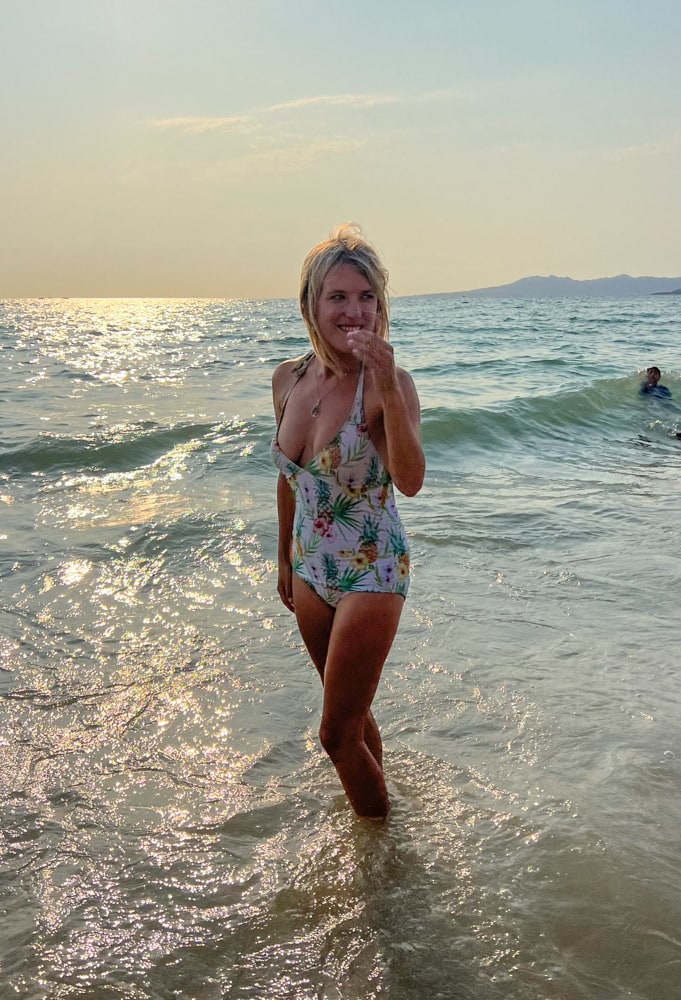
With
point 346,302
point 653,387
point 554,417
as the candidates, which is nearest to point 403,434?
point 346,302

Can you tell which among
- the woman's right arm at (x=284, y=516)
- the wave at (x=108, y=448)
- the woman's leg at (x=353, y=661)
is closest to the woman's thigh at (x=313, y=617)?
the woman's leg at (x=353, y=661)

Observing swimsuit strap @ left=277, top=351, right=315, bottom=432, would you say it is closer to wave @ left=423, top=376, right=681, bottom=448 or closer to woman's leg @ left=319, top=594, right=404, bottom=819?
woman's leg @ left=319, top=594, right=404, bottom=819

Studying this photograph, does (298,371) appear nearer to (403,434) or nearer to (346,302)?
(346,302)

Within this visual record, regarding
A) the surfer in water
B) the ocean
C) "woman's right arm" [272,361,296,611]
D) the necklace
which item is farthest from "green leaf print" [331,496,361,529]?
the surfer in water

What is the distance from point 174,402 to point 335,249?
48.0 feet

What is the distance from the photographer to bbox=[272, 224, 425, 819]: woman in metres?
3.01

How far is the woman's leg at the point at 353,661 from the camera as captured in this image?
3.03 metres

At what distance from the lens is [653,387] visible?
731 inches

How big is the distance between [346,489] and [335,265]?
2.65 ft

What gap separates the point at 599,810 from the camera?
11.6 feet

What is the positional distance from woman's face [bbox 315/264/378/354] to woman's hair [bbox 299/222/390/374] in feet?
0.06

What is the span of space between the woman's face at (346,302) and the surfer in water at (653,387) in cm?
1678

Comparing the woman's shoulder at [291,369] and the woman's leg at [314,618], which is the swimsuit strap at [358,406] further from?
the woman's leg at [314,618]

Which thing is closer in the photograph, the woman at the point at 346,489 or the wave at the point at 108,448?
the woman at the point at 346,489
